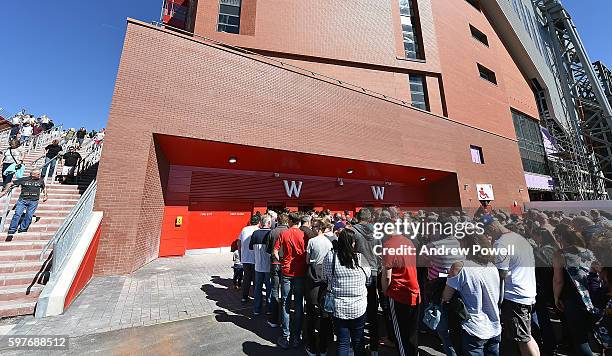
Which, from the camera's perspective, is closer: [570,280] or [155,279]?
[570,280]

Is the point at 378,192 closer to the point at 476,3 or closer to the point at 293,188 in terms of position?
the point at 293,188

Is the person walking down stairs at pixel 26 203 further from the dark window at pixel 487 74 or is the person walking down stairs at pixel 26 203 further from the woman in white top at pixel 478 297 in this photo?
the dark window at pixel 487 74

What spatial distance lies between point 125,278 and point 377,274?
7135 mm

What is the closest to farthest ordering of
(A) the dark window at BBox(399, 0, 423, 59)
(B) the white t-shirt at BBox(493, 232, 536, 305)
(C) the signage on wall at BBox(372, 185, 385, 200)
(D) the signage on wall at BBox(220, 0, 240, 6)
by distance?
(B) the white t-shirt at BBox(493, 232, 536, 305)
(D) the signage on wall at BBox(220, 0, 240, 6)
(C) the signage on wall at BBox(372, 185, 385, 200)
(A) the dark window at BBox(399, 0, 423, 59)

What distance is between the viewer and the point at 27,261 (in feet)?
17.7

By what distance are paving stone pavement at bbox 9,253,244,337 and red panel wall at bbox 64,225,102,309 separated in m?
0.14

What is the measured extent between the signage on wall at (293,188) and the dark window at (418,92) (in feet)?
36.0

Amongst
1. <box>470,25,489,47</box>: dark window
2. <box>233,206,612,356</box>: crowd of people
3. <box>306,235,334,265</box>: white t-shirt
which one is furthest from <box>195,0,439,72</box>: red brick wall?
<box>233,206,612,356</box>: crowd of people

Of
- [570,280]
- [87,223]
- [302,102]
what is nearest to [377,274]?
[570,280]

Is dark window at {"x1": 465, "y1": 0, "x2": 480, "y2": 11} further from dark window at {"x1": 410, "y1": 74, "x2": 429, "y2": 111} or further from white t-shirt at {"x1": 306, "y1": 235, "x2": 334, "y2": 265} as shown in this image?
white t-shirt at {"x1": 306, "y1": 235, "x2": 334, "y2": 265}

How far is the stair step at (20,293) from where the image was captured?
4.61 m

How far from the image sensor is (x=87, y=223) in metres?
6.69

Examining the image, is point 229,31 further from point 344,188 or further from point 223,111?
point 344,188

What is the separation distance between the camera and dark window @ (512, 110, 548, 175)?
976 inches
